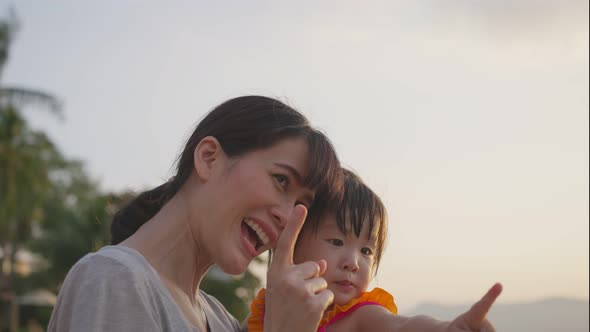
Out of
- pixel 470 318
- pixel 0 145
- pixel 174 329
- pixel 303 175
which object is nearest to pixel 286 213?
pixel 303 175

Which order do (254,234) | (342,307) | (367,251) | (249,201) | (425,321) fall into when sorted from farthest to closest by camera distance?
(367,251) → (342,307) → (254,234) → (249,201) → (425,321)

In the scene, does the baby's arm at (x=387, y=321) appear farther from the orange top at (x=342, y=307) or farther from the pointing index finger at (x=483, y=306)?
the pointing index finger at (x=483, y=306)

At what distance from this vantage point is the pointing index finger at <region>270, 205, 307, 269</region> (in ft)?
7.03

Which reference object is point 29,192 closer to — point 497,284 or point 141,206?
point 141,206

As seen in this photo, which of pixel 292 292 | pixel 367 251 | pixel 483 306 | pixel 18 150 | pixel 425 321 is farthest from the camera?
pixel 18 150

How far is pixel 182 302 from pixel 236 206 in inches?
15.1

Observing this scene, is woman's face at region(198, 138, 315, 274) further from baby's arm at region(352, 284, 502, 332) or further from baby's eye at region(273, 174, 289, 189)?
baby's arm at region(352, 284, 502, 332)

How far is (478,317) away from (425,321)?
1.38ft

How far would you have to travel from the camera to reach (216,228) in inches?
101

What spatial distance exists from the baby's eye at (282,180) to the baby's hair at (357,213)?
0.34m

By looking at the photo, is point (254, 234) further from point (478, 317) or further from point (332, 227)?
point (478, 317)

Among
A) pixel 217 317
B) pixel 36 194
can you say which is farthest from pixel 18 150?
pixel 217 317

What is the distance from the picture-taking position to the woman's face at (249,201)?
2.55 m

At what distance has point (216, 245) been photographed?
102 inches
